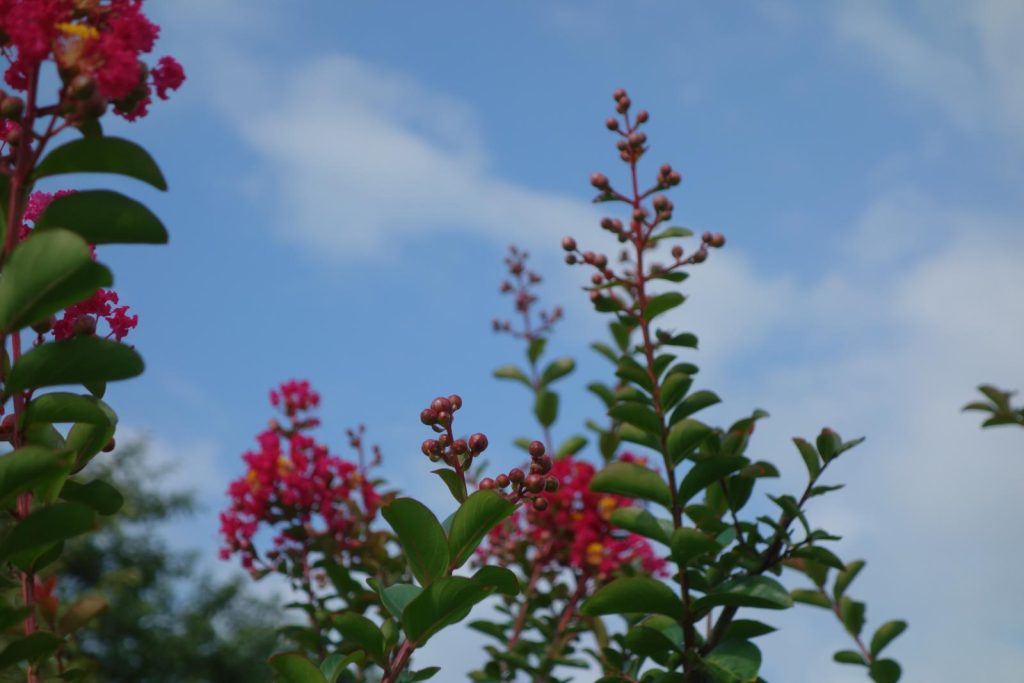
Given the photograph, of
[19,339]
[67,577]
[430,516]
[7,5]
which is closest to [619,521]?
[430,516]

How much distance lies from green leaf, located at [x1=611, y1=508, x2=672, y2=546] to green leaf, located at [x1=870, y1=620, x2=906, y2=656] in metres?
0.71

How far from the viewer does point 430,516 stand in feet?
3.84

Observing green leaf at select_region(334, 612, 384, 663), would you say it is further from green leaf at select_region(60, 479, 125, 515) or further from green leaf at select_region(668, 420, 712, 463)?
green leaf at select_region(668, 420, 712, 463)

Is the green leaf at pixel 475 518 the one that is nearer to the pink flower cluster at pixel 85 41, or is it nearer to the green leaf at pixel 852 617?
the pink flower cluster at pixel 85 41

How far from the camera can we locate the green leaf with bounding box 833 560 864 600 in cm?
228

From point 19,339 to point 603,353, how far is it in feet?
5.88

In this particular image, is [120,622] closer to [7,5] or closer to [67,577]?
[67,577]

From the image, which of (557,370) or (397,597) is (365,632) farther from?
(557,370)

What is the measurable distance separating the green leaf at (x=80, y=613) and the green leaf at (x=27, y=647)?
10.5 inches

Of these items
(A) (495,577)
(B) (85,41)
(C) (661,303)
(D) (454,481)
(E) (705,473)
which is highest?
(C) (661,303)

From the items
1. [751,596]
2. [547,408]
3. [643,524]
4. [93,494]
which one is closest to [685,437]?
[643,524]

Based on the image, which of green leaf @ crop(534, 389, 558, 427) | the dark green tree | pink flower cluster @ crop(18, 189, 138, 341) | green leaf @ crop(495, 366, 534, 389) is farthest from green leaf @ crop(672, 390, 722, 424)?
the dark green tree

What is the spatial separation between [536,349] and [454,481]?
83.8 inches

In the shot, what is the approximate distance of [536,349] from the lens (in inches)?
133
